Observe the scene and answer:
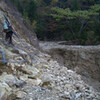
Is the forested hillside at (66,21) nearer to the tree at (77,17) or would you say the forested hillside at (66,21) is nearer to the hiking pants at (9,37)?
the tree at (77,17)

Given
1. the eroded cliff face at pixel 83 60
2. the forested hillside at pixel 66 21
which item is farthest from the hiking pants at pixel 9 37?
the forested hillside at pixel 66 21

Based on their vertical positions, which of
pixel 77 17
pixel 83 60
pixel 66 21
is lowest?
pixel 83 60

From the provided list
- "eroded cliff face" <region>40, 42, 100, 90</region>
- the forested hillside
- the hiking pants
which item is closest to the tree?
the forested hillside

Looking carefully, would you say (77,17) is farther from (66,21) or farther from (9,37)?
(9,37)

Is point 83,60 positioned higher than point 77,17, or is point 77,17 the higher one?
point 77,17

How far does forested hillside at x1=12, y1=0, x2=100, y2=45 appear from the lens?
53.0 feet

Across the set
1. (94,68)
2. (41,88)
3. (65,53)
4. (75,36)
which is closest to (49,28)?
(75,36)

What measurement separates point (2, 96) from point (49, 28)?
61.5 feet

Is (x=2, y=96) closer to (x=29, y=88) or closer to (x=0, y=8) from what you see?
(x=29, y=88)

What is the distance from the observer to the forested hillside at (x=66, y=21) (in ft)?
53.0

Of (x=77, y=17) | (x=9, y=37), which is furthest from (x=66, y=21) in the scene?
(x=9, y=37)

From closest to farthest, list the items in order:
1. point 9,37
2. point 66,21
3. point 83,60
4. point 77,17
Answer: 1. point 9,37
2. point 83,60
3. point 77,17
4. point 66,21

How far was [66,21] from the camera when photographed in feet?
61.9

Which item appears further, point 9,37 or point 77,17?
point 77,17
